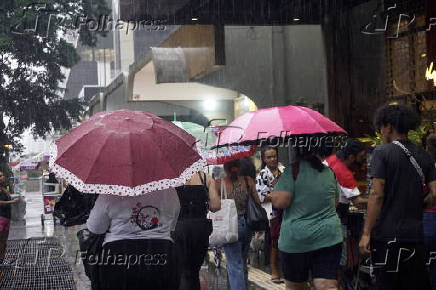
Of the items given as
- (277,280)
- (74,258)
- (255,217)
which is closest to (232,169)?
(255,217)

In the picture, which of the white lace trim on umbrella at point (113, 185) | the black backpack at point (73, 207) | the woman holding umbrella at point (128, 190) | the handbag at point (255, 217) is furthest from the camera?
the handbag at point (255, 217)

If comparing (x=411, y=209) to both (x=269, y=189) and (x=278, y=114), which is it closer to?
(x=278, y=114)

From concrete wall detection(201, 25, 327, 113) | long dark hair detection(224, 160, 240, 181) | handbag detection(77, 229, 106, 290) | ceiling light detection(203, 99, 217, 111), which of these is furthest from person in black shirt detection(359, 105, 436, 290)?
ceiling light detection(203, 99, 217, 111)

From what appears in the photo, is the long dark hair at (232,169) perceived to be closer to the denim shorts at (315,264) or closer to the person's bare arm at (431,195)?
the denim shorts at (315,264)

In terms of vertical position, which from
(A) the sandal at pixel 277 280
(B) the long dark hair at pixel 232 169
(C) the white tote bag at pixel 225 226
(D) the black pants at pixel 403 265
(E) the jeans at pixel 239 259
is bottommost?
(A) the sandal at pixel 277 280

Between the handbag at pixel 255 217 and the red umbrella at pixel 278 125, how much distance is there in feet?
3.46

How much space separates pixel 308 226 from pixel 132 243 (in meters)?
1.46

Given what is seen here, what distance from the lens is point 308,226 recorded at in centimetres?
543

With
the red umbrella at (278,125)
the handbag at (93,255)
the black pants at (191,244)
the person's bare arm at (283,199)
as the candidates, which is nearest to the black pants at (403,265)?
the person's bare arm at (283,199)

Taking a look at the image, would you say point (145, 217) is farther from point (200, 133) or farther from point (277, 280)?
point (277, 280)

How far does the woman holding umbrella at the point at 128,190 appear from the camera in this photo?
4.74m

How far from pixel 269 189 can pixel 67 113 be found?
30.1 metres

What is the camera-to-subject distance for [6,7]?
106 ft

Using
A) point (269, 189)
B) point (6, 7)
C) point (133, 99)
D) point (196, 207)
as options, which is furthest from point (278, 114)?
point (6, 7)
